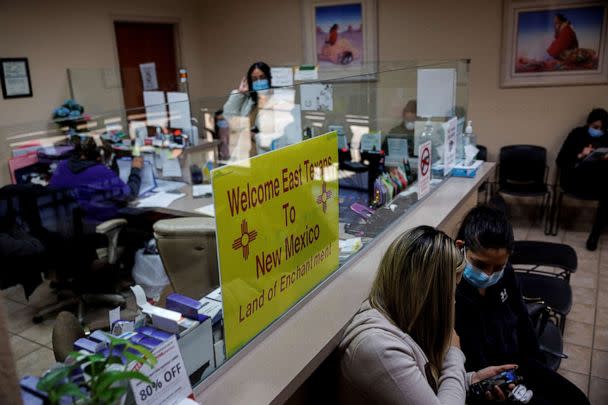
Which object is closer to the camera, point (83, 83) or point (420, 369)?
point (420, 369)

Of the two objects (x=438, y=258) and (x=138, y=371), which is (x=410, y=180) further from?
(x=138, y=371)

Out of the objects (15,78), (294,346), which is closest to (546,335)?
(294,346)

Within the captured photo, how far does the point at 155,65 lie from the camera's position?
6.97m

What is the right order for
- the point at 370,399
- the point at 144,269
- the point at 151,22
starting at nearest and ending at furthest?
the point at 370,399 < the point at 144,269 < the point at 151,22

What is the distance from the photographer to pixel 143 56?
6781 mm

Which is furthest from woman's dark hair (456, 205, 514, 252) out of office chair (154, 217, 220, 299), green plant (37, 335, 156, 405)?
green plant (37, 335, 156, 405)

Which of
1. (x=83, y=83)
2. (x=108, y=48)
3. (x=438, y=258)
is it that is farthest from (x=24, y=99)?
(x=438, y=258)

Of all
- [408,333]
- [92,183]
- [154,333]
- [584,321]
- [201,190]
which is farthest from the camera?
[201,190]

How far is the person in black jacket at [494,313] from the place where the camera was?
195 cm

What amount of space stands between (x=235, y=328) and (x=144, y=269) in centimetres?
237

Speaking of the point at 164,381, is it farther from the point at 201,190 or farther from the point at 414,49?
the point at 414,49

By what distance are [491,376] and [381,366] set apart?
2.33 ft

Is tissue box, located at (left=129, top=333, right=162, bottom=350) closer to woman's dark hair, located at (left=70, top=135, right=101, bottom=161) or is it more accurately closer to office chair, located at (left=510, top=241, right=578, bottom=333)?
office chair, located at (left=510, top=241, right=578, bottom=333)

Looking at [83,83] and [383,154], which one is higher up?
[83,83]
